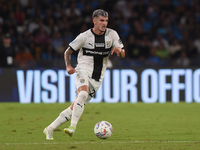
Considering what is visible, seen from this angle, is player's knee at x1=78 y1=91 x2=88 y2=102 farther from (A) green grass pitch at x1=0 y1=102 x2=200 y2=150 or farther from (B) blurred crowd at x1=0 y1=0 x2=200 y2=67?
(B) blurred crowd at x1=0 y1=0 x2=200 y2=67

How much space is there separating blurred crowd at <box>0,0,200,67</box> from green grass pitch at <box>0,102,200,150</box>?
2.43 metres

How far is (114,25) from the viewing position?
47.6 ft

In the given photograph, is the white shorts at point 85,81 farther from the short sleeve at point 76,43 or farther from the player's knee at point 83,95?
the short sleeve at point 76,43

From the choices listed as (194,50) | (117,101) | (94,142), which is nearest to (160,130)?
(94,142)

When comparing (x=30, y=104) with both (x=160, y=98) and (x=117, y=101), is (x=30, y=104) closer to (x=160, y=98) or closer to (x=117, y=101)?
(x=117, y=101)

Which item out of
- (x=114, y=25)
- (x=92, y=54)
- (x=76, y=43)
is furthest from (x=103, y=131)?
(x=114, y=25)

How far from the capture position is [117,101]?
37.9 feet

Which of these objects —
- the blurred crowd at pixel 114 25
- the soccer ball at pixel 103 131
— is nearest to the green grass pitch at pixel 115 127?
the soccer ball at pixel 103 131

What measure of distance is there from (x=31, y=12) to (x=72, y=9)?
1.50m

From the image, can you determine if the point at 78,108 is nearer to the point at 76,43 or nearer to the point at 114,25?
the point at 76,43

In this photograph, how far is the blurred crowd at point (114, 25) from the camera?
1324 centimetres

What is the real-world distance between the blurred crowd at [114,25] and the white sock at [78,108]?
675 centimetres

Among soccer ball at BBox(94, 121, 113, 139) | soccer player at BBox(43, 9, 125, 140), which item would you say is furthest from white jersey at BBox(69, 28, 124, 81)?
soccer ball at BBox(94, 121, 113, 139)

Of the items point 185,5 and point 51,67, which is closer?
point 51,67
